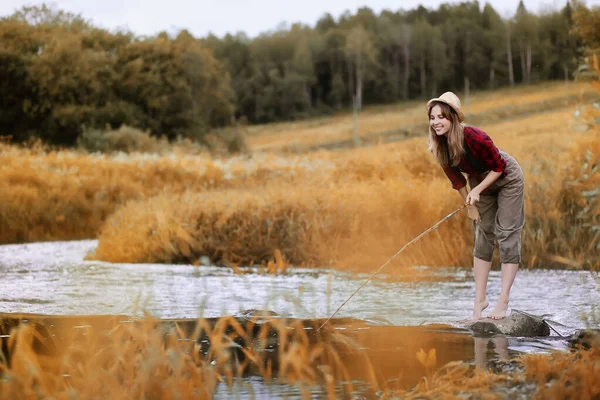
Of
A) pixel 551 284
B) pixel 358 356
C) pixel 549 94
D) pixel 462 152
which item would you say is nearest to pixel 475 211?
pixel 462 152

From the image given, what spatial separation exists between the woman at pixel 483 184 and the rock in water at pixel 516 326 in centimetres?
17

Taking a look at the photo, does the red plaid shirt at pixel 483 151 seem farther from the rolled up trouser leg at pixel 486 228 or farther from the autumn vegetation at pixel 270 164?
the autumn vegetation at pixel 270 164

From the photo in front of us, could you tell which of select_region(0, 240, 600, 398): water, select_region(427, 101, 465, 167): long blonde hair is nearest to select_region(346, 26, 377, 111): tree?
select_region(0, 240, 600, 398): water

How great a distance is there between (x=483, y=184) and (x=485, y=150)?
25 cm

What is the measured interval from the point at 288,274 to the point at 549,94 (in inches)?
2142

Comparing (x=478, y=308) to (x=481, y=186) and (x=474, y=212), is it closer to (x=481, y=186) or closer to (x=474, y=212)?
(x=474, y=212)

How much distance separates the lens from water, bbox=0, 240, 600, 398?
219 inches

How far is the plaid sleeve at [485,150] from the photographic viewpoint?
20.6 feet

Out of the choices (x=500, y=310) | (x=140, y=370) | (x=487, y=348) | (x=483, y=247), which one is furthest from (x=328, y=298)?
(x=483, y=247)

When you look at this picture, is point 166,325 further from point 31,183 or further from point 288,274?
point 31,183

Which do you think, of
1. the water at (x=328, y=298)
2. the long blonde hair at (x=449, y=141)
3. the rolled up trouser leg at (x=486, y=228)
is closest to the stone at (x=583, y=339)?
the water at (x=328, y=298)

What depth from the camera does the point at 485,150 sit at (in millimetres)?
6301

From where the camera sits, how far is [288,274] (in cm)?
1051

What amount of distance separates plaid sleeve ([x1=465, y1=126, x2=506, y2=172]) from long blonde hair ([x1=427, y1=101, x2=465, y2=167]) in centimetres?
7
